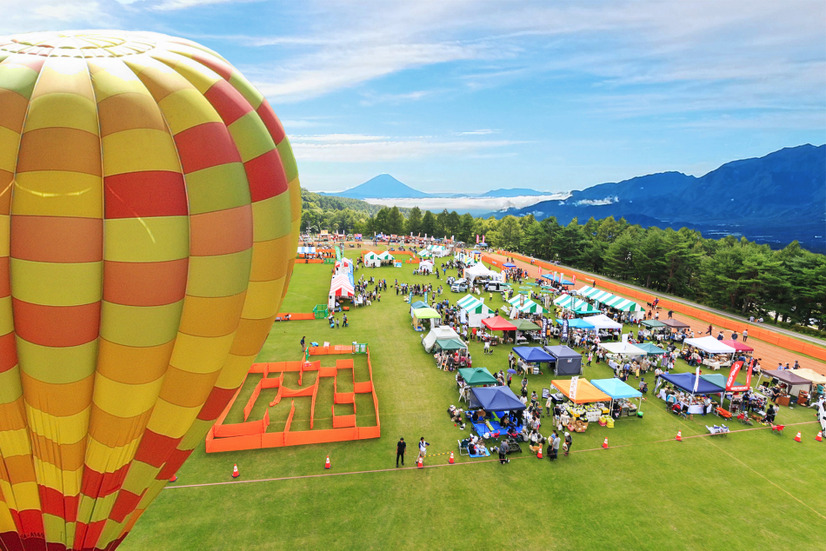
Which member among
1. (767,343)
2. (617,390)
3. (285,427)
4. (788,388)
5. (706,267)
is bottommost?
(767,343)

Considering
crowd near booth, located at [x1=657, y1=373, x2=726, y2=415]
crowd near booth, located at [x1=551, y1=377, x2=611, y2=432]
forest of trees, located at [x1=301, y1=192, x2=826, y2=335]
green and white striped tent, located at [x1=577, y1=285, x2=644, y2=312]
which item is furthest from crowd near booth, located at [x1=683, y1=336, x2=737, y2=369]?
forest of trees, located at [x1=301, y1=192, x2=826, y2=335]

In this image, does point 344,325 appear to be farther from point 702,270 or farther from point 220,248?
point 702,270

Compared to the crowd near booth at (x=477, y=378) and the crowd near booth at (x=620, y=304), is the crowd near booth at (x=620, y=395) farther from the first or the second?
the crowd near booth at (x=620, y=304)

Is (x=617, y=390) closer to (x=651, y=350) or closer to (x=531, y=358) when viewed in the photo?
(x=531, y=358)

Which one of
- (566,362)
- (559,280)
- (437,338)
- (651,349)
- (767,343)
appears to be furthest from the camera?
(559,280)

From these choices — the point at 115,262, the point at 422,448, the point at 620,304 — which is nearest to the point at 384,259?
the point at 620,304

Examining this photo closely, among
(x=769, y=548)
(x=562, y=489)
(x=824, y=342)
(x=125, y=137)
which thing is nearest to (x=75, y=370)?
(x=125, y=137)

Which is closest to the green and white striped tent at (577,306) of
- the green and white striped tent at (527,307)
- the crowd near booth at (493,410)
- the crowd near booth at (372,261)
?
the green and white striped tent at (527,307)
